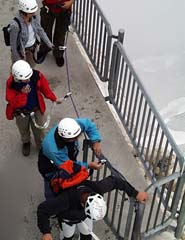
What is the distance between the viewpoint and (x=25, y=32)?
6.35 metres

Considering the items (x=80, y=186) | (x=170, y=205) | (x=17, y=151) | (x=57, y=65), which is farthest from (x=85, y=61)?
(x=80, y=186)

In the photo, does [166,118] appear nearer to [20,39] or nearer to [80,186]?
[20,39]

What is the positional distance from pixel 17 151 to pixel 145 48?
5466mm

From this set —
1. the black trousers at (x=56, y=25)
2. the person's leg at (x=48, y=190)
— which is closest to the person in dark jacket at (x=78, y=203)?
the person's leg at (x=48, y=190)

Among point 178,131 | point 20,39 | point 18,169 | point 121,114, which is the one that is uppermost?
point 20,39

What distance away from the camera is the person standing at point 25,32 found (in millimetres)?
6112

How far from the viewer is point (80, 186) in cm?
506

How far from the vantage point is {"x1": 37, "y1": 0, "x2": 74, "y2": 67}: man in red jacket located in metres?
7.05

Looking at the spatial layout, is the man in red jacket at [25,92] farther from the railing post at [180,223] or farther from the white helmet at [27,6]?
the railing post at [180,223]

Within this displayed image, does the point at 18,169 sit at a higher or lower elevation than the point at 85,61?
lower

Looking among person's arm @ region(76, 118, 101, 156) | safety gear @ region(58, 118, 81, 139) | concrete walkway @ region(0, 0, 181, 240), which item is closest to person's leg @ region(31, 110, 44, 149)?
concrete walkway @ region(0, 0, 181, 240)

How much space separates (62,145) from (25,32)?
1613 mm

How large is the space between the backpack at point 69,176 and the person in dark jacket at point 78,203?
0.05m

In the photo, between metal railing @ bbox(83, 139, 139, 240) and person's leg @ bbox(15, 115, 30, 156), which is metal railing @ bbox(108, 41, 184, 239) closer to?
metal railing @ bbox(83, 139, 139, 240)
